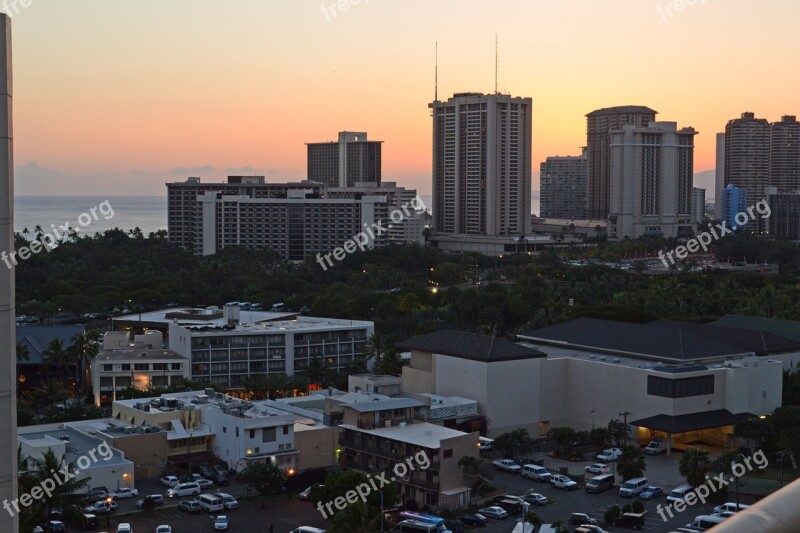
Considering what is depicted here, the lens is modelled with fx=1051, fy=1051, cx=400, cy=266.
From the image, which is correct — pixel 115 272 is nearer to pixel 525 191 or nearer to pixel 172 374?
pixel 172 374

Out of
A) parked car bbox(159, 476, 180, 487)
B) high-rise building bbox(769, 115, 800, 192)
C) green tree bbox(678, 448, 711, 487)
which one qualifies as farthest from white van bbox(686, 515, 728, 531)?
high-rise building bbox(769, 115, 800, 192)

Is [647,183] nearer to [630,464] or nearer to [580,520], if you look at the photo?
[630,464]

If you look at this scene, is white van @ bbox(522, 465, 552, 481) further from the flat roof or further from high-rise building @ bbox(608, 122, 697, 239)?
high-rise building @ bbox(608, 122, 697, 239)

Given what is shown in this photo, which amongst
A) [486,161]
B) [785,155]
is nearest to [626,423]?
[486,161]

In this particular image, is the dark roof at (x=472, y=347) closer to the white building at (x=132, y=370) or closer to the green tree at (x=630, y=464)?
the green tree at (x=630, y=464)

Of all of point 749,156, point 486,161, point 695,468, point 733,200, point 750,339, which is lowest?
point 695,468

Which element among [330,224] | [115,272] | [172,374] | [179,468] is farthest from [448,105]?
[179,468]
